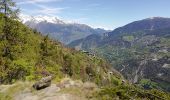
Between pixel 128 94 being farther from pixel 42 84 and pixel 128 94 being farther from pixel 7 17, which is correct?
pixel 7 17

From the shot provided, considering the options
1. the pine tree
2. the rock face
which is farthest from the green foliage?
the pine tree

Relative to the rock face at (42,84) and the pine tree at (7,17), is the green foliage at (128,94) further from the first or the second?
the pine tree at (7,17)

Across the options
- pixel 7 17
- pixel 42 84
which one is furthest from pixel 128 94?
pixel 7 17

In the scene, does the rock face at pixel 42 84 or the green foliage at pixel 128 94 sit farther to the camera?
the rock face at pixel 42 84

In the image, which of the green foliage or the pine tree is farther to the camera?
the pine tree

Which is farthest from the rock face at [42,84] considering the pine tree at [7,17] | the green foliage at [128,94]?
the pine tree at [7,17]

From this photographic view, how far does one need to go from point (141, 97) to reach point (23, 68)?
130 ft

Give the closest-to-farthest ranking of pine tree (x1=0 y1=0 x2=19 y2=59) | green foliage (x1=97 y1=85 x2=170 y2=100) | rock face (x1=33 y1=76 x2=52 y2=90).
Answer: green foliage (x1=97 y1=85 x2=170 y2=100), rock face (x1=33 y1=76 x2=52 y2=90), pine tree (x1=0 y1=0 x2=19 y2=59)

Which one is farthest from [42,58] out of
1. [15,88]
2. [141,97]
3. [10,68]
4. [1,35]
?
[141,97]

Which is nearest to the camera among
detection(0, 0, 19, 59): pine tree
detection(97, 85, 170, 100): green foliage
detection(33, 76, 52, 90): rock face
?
detection(97, 85, 170, 100): green foliage

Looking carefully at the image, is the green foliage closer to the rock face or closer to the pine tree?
the rock face

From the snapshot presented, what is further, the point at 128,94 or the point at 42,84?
the point at 42,84

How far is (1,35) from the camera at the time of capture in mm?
66125

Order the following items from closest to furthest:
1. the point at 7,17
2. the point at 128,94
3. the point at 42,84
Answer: the point at 128,94 < the point at 42,84 < the point at 7,17
